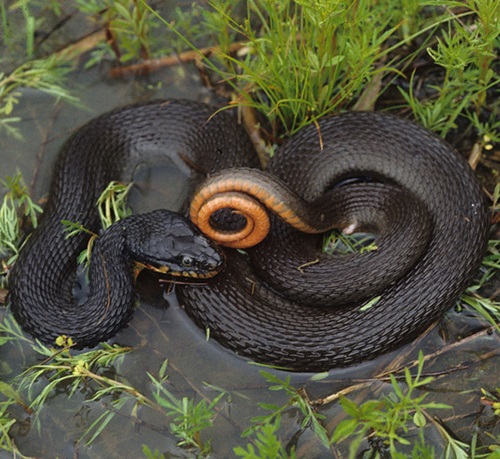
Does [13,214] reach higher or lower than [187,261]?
higher

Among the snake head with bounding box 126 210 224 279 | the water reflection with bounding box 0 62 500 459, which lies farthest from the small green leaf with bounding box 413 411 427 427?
the snake head with bounding box 126 210 224 279

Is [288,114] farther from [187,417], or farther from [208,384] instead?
[187,417]

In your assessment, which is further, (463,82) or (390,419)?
(463,82)

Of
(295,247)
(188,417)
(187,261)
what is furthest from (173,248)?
(188,417)

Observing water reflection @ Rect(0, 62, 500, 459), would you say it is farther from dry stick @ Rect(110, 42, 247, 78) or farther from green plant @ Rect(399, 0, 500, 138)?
dry stick @ Rect(110, 42, 247, 78)

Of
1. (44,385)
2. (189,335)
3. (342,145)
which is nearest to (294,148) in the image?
(342,145)

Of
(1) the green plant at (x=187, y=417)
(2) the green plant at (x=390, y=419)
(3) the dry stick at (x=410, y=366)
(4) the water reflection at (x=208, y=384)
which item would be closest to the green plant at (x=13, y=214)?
(4) the water reflection at (x=208, y=384)

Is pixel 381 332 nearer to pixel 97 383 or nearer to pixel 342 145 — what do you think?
pixel 342 145
